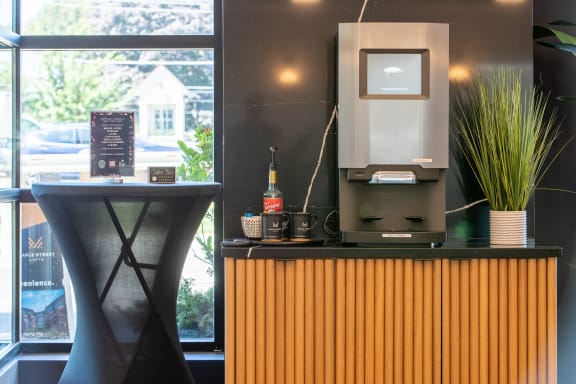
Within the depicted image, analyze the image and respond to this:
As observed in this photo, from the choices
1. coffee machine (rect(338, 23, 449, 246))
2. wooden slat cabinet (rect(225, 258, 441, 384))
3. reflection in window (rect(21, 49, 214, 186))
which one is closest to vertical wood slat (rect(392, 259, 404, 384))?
wooden slat cabinet (rect(225, 258, 441, 384))

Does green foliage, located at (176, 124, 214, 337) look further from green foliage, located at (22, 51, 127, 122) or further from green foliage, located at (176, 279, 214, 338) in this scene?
green foliage, located at (22, 51, 127, 122)

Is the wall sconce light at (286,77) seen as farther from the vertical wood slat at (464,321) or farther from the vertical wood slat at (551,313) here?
the vertical wood slat at (551,313)

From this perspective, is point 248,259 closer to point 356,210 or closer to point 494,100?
point 356,210

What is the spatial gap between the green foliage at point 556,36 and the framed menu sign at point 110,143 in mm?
1852

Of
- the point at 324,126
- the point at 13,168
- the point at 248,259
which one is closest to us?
the point at 248,259

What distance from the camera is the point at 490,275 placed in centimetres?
256

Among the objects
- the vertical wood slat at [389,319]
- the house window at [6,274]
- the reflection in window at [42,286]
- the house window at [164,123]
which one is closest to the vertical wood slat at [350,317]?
the vertical wood slat at [389,319]

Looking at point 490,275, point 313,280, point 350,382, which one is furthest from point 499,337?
point 313,280

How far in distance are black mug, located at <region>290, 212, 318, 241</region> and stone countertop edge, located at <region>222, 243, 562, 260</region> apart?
0.12 meters

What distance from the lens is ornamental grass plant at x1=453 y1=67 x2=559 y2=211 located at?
8.66 ft

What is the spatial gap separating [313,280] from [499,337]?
77 centimetres

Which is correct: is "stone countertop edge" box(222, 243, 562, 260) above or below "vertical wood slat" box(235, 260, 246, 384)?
above

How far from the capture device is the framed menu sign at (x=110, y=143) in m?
2.27

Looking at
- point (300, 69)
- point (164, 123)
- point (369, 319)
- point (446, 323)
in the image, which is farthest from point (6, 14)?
point (446, 323)
